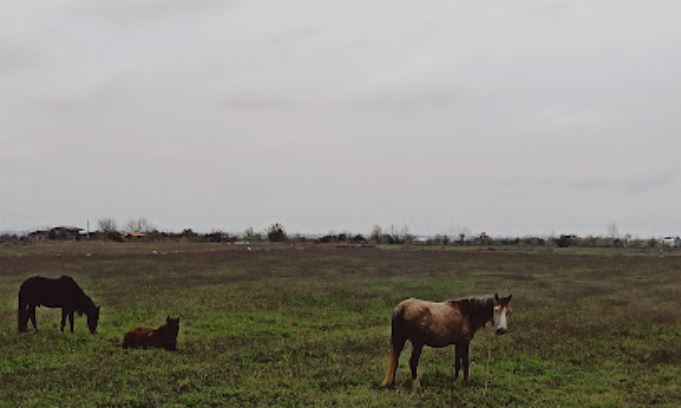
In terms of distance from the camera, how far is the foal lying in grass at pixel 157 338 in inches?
672

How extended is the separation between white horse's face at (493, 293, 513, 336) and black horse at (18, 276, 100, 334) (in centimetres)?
1424

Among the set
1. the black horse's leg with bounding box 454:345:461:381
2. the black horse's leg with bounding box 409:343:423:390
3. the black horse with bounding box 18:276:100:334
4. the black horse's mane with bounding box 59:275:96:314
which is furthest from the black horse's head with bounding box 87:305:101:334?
the black horse's leg with bounding box 454:345:461:381

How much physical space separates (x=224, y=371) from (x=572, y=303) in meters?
22.2

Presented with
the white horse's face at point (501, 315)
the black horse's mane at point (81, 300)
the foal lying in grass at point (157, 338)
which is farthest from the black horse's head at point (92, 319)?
the white horse's face at point (501, 315)

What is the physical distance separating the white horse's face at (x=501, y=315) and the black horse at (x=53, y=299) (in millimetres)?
14240

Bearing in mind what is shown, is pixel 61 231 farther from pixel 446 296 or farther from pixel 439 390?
pixel 439 390

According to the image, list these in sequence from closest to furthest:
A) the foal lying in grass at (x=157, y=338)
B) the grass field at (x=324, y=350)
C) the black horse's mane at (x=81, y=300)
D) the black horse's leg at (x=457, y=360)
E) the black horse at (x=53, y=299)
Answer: the grass field at (x=324, y=350)
the black horse's leg at (x=457, y=360)
the foal lying in grass at (x=157, y=338)
the black horse at (x=53, y=299)
the black horse's mane at (x=81, y=300)

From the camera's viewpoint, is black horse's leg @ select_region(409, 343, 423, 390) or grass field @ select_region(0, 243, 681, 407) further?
black horse's leg @ select_region(409, 343, 423, 390)

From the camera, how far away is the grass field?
1268 centimetres

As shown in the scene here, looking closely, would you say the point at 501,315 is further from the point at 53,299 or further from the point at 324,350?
the point at 53,299

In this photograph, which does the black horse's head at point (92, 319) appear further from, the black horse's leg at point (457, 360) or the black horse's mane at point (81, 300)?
the black horse's leg at point (457, 360)

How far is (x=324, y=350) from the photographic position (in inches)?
691

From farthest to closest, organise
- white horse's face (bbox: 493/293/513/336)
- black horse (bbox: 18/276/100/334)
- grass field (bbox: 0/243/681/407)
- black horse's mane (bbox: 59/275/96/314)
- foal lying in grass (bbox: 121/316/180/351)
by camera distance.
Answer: black horse's mane (bbox: 59/275/96/314) → black horse (bbox: 18/276/100/334) → foal lying in grass (bbox: 121/316/180/351) → white horse's face (bbox: 493/293/513/336) → grass field (bbox: 0/243/681/407)

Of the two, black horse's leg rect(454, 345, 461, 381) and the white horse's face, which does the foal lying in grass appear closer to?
black horse's leg rect(454, 345, 461, 381)
